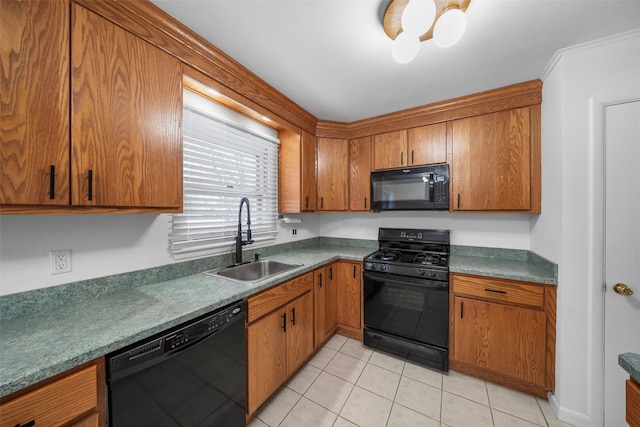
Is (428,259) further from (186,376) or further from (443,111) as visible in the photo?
(186,376)

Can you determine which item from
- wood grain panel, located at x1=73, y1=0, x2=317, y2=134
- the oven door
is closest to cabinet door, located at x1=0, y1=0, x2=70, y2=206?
wood grain panel, located at x1=73, y1=0, x2=317, y2=134

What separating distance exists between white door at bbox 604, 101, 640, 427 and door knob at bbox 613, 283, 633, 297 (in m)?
0.02

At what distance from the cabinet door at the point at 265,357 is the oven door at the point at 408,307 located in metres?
0.96

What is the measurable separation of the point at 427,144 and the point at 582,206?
4.02ft

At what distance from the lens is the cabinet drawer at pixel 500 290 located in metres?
1.67

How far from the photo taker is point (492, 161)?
6.70ft

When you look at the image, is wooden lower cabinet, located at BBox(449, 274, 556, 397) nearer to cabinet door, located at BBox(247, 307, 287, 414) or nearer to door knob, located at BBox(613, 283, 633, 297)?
door knob, located at BBox(613, 283, 633, 297)

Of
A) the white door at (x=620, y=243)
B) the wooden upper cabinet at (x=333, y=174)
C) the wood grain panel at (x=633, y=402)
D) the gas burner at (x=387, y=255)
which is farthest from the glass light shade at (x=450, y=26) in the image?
the gas burner at (x=387, y=255)

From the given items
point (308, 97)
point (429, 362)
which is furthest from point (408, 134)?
point (429, 362)

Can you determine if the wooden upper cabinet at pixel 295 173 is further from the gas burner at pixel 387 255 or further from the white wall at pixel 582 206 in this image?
the white wall at pixel 582 206

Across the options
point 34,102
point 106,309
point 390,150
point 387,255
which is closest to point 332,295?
point 387,255

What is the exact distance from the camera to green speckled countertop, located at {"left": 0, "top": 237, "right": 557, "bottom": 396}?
762 mm

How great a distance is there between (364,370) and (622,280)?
1833mm

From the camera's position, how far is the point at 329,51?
4.95ft
